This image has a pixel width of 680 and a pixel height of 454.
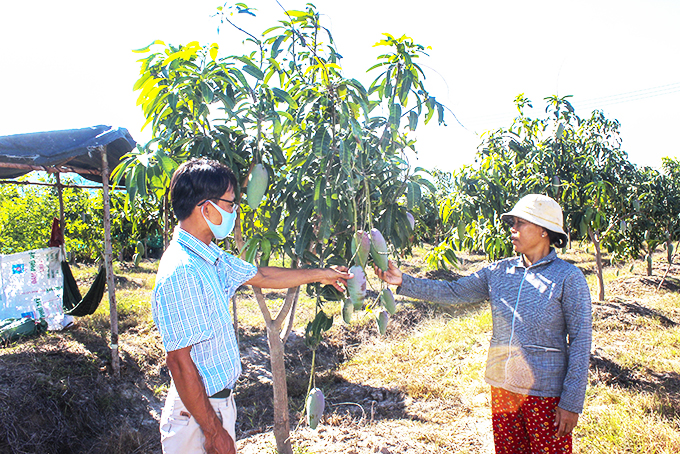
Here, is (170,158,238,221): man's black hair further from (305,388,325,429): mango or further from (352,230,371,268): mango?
(305,388,325,429): mango

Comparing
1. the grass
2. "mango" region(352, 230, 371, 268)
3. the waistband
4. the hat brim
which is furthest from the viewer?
the grass

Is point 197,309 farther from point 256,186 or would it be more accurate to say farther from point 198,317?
point 256,186

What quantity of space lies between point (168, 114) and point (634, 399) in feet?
11.4

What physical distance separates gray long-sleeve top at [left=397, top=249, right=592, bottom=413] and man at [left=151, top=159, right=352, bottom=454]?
107cm

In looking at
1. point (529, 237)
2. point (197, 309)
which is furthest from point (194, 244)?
point (529, 237)

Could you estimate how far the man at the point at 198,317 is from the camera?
4.09 ft

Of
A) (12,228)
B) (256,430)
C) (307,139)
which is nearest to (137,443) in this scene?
(256,430)

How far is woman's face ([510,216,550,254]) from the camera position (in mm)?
1757

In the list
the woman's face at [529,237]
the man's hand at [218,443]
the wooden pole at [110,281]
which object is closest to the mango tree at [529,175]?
the woman's face at [529,237]

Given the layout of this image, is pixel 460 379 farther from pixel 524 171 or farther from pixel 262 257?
pixel 262 257

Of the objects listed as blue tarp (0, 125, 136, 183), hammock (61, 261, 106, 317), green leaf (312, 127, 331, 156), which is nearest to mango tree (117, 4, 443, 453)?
green leaf (312, 127, 331, 156)

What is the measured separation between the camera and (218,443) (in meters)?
1.30

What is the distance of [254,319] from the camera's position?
5637 mm

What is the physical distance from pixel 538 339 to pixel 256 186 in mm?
1226
